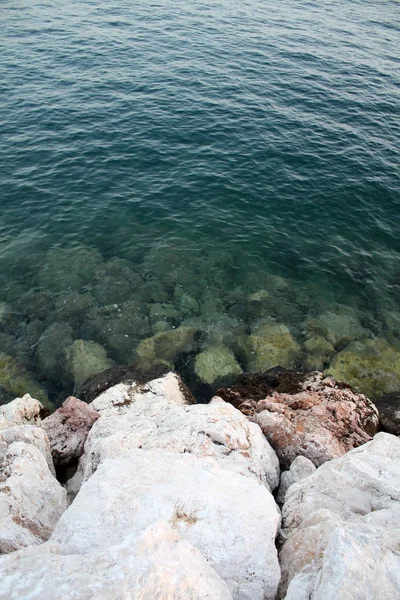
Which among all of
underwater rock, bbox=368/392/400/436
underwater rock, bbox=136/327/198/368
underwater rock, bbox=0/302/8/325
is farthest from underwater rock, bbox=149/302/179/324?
underwater rock, bbox=368/392/400/436

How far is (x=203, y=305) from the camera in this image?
22500 mm

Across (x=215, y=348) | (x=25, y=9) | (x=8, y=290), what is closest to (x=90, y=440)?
(x=215, y=348)

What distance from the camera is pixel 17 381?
61.4ft

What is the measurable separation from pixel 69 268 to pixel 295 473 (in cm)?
1716

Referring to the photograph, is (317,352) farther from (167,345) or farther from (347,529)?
(347,529)

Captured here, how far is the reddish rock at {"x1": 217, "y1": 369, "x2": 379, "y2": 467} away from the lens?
44.0 ft

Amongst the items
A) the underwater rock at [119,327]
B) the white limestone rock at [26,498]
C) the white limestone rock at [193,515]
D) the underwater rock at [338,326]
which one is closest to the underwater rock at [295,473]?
the white limestone rock at [193,515]

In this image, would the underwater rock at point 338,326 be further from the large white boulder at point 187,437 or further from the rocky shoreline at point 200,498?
the large white boulder at point 187,437

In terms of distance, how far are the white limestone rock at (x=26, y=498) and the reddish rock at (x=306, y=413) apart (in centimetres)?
677

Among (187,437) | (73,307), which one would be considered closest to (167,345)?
(73,307)

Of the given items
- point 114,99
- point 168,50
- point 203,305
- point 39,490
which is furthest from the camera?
point 168,50

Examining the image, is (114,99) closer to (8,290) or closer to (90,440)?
(8,290)

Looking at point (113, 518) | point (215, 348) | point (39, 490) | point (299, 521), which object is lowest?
point (215, 348)

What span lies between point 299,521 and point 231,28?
6127 cm
